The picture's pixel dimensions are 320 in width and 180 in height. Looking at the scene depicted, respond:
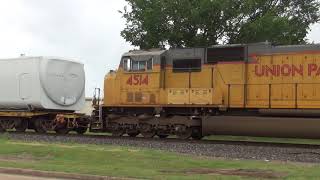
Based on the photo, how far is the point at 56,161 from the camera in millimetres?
15273

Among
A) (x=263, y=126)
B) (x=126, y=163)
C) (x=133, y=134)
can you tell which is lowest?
(x=126, y=163)

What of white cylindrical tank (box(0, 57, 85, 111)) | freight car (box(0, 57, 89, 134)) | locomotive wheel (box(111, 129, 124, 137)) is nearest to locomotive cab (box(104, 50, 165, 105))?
locomotive wheel (box(111, 129, 124, 137))

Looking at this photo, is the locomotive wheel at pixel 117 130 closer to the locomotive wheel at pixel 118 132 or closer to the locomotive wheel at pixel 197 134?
the locomotive wheel at pixel 118 132

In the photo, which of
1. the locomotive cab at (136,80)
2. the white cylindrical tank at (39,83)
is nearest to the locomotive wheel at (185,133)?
the locomotive cab at (136,80)

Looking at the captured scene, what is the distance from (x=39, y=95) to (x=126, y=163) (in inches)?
492

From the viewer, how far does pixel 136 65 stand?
2359 cm

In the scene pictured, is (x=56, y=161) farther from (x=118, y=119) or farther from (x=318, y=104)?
(x=318, y=104)

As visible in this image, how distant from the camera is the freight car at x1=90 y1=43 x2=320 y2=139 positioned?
20312 mm

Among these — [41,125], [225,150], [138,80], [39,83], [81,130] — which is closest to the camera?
[225,150]

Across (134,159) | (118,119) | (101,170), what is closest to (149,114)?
(118,119)

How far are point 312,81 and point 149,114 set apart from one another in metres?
7.13

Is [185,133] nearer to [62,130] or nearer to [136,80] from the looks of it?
[136,80]

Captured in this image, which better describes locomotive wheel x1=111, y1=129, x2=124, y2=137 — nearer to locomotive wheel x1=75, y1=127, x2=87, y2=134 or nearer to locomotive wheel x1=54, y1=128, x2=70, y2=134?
locomotive wheel x1=75, y1=127, x2=87, y2=134

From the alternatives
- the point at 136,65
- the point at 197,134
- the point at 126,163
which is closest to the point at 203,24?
the point at 136,65
